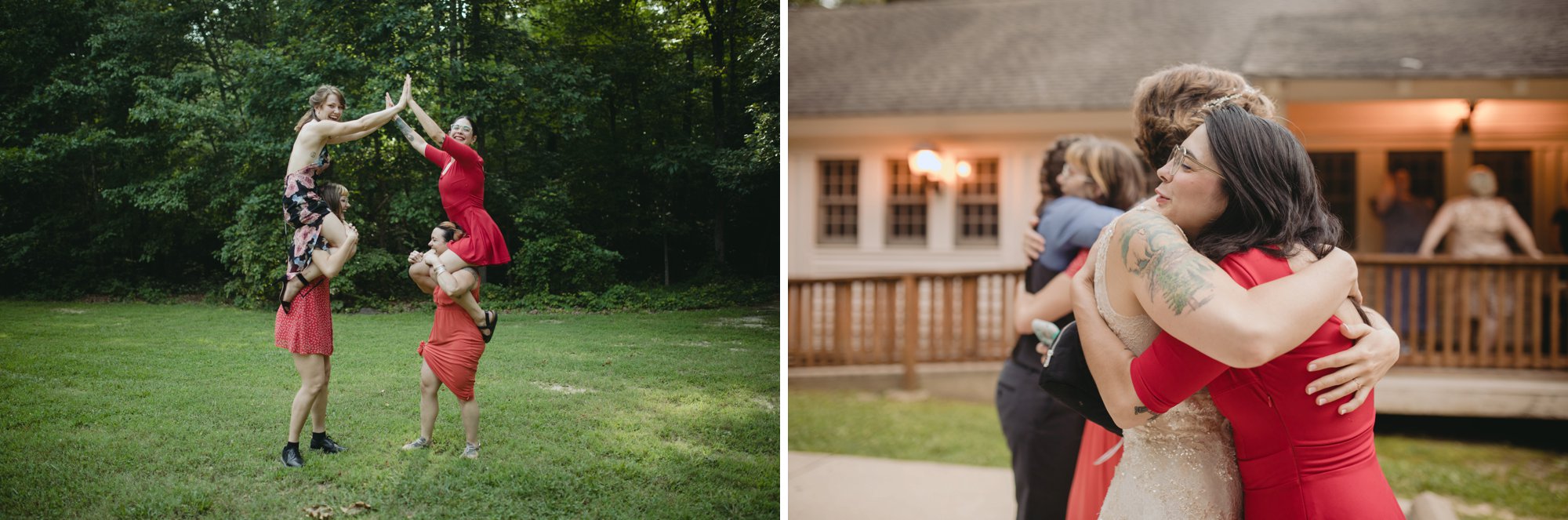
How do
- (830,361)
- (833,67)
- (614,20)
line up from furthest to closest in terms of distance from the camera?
(833,67) < (830,361) < (614,20)

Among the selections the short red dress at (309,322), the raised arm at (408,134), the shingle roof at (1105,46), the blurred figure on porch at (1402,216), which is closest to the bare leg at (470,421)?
the short red dress at (309,322)

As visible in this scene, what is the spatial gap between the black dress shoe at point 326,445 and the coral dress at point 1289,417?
2890mm

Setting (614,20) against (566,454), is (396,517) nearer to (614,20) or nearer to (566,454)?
(566,454)

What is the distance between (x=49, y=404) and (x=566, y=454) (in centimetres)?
192

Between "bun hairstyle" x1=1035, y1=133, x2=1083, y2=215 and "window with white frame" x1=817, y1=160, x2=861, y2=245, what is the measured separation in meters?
8.55

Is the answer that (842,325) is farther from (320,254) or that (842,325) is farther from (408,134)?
(320,254)

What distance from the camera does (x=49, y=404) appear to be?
11.5ft

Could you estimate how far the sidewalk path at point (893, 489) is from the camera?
5055 millimetres

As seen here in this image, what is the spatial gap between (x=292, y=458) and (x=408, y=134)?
4.14 ft

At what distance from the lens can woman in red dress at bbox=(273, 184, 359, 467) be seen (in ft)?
11.3

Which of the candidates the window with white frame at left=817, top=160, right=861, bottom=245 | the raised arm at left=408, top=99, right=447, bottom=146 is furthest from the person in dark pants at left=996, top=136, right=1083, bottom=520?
the window with white frame at left=817, top=160, right=861, bottom=245

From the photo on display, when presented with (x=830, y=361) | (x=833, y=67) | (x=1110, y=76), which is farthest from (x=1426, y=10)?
(x=830, y=361)

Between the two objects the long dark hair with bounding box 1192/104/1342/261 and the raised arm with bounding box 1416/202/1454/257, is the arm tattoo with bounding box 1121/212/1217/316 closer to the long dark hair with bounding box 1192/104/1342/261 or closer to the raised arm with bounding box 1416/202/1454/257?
the long dark hair with bounding box 1192/104/1342/261

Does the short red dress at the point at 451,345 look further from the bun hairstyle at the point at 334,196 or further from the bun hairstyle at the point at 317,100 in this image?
the bun hairstyle at the point at 317,100
